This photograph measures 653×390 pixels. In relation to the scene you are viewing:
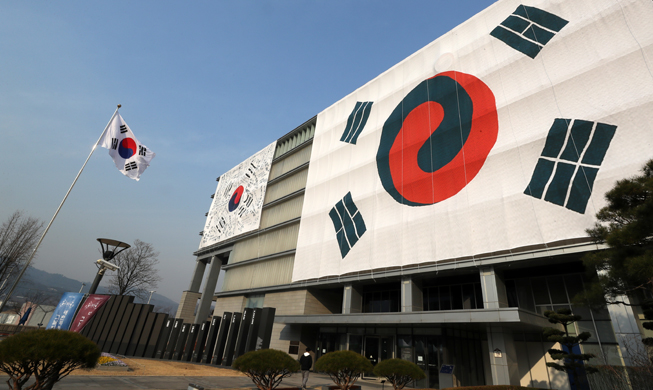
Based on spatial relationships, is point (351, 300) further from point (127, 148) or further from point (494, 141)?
point (127, 148)

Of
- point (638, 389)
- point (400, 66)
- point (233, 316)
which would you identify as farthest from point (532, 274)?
point (233, 316)

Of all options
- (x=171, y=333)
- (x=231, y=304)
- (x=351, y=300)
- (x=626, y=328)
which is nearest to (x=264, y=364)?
(x=351, y=300)

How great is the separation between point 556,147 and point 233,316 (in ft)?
97.9

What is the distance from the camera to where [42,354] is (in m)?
7.77

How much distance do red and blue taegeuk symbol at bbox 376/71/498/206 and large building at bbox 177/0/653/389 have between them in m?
0.11

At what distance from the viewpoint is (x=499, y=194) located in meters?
19.9

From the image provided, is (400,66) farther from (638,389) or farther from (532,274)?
(638,389)

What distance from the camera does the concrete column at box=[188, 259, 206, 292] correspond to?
5125 cm

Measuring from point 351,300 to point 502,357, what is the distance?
11.7 meters

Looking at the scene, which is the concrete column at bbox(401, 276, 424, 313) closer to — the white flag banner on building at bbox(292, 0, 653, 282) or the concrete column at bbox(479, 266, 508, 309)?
the white flag banner on building at bbox(292, 0, 653, 282)

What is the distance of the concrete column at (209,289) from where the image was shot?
4531 centimetres

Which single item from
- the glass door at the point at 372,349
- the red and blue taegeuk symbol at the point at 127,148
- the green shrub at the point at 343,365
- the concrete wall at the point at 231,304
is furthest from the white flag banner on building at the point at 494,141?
the red and blue taegeuk symbol at the point at 127,148

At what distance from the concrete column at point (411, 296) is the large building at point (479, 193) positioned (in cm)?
11

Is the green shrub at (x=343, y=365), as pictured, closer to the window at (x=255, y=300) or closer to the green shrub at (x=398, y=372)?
the green shrub at (x=398, y=372)
